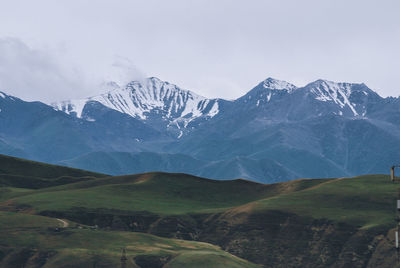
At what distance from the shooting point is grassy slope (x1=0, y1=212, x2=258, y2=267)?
159250 mm

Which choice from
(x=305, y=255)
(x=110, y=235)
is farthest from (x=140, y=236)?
(x=305, y=255)

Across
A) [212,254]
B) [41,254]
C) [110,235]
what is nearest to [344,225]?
[212,254]

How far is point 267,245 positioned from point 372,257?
32800 mm

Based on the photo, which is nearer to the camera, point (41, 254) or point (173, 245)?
point (41, 254)

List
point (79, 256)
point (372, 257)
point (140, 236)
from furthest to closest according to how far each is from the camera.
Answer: point (140, 236) → point (372, 257) → point (79, 256)

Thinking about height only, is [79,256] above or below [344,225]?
below

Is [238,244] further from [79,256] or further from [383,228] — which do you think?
[79,256]

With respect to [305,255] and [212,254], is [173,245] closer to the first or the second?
[212,254]

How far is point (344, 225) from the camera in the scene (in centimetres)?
19588

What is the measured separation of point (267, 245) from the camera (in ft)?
643

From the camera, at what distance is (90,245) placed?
172125 mm

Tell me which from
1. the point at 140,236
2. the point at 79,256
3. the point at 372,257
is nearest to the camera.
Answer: the point at 79,256

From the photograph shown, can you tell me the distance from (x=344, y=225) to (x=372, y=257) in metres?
21.6

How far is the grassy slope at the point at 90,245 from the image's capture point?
159 metres
